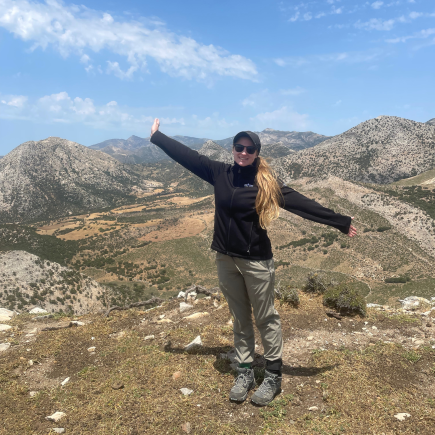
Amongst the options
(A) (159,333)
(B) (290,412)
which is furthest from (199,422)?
(A) (159,333)

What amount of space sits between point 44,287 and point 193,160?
20956 millimetres

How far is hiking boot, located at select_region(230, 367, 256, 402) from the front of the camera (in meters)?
3.64

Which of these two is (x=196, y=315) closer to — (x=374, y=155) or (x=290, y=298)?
(x=290, y=298)

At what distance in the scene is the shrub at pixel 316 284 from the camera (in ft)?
25.1

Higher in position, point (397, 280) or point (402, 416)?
point (402, 416)

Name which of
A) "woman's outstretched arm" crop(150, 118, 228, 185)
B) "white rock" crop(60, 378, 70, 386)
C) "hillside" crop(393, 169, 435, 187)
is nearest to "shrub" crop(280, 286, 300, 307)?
"woman's outstretched arm" crop(150, 118, 228, 185)

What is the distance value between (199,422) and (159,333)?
278 cm

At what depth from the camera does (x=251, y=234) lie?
3430mm

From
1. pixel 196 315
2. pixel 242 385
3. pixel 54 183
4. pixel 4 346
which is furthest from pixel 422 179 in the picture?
pixel 54 183

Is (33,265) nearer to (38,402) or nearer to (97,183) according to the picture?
(38,402)

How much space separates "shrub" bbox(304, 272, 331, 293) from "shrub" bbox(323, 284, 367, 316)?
2.40 feet

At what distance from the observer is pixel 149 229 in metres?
64.7

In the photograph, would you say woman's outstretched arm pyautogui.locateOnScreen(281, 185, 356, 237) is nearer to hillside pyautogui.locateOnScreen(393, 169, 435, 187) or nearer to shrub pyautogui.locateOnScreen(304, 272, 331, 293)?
shrub pyautogui.locateOnScreen(304, 272, 331, 293)

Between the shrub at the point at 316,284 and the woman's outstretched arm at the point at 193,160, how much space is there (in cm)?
522
